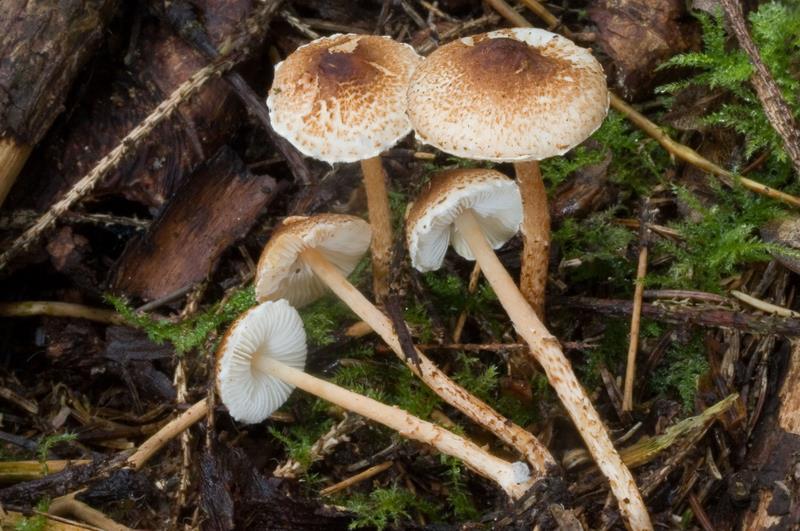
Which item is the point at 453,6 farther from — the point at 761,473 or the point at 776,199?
the point at 761,473

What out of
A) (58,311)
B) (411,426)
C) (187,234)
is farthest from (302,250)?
(58,311)

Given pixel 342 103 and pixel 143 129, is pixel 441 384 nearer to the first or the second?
pixel 342 103

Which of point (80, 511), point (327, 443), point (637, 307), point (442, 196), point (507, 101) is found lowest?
point (80, 511)

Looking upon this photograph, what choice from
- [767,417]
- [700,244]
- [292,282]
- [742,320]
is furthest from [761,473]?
[292,282]

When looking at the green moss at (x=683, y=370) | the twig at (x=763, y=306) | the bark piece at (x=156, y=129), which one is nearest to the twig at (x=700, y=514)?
the green moss at (x=683, y=370)

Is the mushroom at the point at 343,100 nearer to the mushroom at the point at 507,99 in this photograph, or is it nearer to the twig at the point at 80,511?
the mushroom at the point at 507,99

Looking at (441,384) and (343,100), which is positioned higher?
(343,100)
